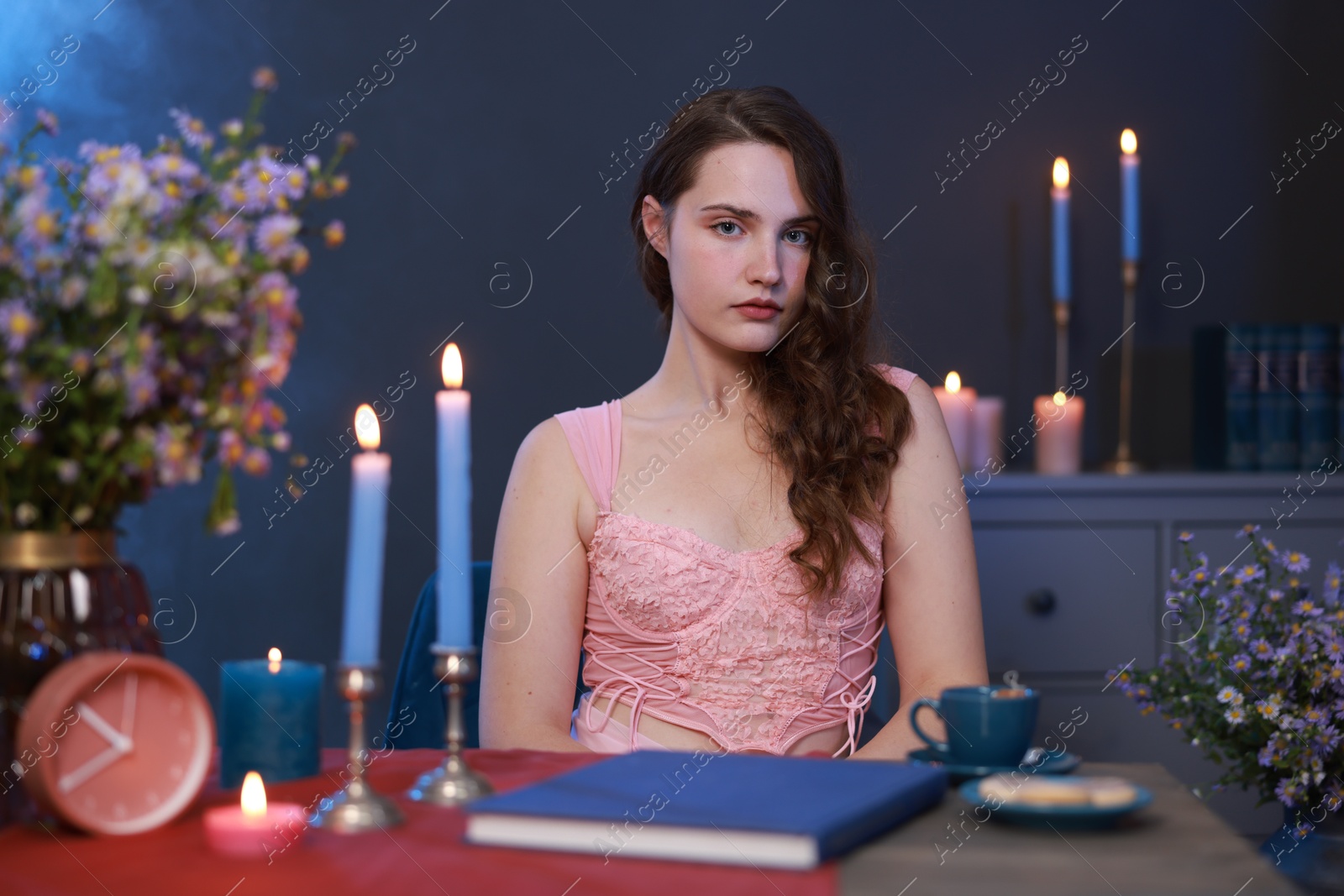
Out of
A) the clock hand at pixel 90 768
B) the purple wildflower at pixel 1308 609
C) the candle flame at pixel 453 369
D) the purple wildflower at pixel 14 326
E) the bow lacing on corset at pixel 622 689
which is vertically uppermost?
the purple wildflower at pixel 14 326

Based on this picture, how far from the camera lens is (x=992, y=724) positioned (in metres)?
0.95

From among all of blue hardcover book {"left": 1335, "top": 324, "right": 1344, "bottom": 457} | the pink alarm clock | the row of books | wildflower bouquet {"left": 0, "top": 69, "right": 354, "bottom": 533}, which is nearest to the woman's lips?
wildflower bouquet {"left": 0, "top": 69, "right": 354, "bottom": 533}

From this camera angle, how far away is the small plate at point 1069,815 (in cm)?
78

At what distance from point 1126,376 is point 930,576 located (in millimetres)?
1265

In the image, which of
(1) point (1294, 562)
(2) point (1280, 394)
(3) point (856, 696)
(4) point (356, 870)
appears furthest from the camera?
(2) point (1280, 394)

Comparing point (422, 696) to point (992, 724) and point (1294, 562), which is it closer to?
point (992, 724)

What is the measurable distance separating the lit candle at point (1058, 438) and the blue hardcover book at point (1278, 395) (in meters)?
0.34

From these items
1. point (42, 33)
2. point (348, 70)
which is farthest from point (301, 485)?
point (42, 33)

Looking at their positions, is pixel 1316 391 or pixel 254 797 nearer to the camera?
pixel 254 797

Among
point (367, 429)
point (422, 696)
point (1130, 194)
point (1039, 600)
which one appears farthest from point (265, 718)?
point (1130, 194)

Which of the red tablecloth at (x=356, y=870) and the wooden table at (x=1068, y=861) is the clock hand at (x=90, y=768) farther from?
the wooden table at (x=1068, y=861)

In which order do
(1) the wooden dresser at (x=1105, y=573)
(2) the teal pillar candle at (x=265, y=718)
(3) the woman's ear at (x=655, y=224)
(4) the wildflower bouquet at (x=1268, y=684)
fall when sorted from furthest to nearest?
(1) the wooden dresser at (x=1105, y=573) → (3) the woman's ear at (x=655, y=224) → (4) the wildflower bouquet at (x=1268, y=684) → (2) the teal pillar candle at (x=265, y=718)

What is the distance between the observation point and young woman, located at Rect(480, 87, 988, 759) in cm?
165

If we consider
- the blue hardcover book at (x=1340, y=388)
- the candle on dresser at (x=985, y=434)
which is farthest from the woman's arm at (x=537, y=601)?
the blue hardcover book at (x=1340, y=388)
